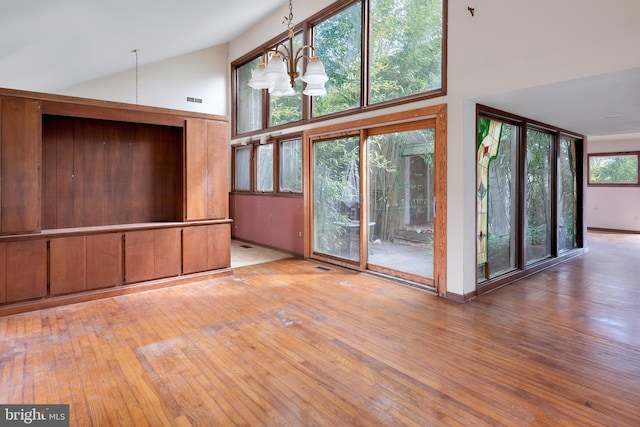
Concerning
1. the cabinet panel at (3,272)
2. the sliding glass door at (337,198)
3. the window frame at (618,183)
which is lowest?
the cabinet panel at (3,272)

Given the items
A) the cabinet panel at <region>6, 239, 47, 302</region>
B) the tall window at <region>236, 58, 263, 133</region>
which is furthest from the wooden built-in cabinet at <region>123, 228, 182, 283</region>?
the tall window at <region>236, 58, 263, 133</region>

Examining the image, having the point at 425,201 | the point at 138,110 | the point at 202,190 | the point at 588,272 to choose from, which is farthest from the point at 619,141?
the point at 138,110

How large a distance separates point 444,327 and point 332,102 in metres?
3.87

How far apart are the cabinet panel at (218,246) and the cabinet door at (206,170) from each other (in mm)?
175

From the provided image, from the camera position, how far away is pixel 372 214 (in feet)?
17.7

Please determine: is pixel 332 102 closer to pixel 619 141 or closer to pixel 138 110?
pixel 138 110

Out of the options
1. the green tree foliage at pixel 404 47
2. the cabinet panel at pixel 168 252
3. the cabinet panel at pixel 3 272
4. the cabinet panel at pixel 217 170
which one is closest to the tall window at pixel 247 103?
the cabinet panel at pixel 217 170

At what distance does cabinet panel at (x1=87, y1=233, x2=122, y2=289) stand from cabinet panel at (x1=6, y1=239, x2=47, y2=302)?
0.42 metres

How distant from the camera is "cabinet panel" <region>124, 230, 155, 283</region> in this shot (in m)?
4.45

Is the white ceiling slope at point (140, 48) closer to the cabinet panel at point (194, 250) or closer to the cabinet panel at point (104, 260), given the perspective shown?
the cabinet panel at point (104, 260)

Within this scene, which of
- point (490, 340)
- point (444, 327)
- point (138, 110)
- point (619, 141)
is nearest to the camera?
point (490, 340)

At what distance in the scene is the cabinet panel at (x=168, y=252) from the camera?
4.69 metres

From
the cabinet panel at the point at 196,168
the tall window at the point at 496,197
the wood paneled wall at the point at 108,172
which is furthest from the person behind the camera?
the cabinet panel at the point at 196,168

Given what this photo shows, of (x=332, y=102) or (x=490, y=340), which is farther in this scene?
(x=332, y=102)
